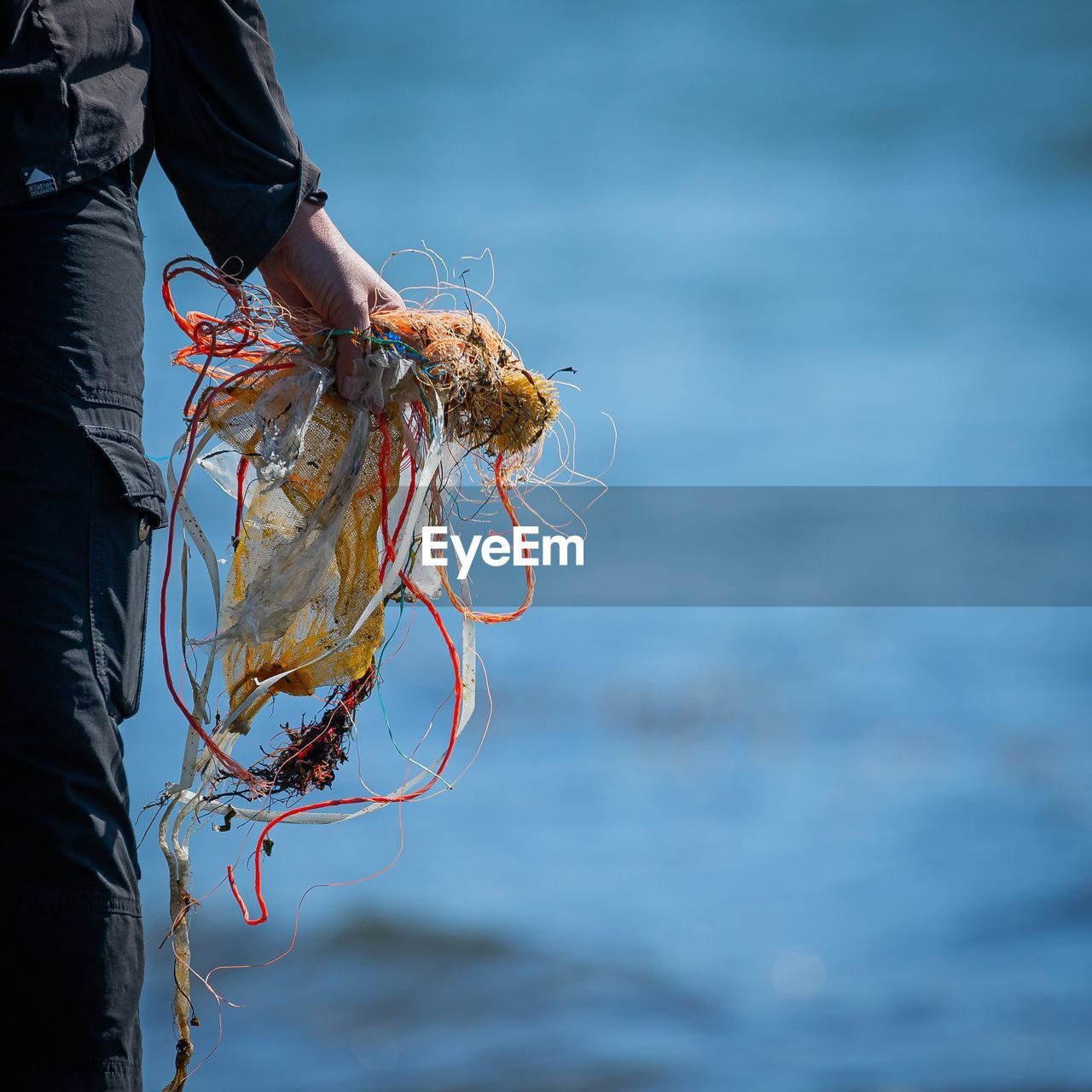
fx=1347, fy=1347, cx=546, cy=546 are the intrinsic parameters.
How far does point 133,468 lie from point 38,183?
26cm

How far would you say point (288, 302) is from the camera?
61.4 inches

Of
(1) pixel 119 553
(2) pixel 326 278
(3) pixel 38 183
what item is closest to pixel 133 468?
(1) pixel 119 553

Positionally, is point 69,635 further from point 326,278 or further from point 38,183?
point 326,278

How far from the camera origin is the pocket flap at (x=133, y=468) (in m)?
1.17

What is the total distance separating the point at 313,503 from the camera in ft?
5.43

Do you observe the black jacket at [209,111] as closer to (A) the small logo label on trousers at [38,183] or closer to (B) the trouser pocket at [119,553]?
(A) the small logo label on trousers at [38,183]

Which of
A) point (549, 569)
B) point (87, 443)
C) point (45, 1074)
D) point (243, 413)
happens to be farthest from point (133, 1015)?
point (549, 569)

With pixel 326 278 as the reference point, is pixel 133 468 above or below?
below

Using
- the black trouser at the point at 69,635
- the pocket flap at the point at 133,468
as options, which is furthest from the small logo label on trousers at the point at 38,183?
the pocket flap at the point at 133,468

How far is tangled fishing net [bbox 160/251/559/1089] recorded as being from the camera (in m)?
1.55

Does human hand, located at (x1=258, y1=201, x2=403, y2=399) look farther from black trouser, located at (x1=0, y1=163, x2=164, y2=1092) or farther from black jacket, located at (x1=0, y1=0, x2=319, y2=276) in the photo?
black trouser, located at (x1=0, y1=163, x2=164, y2=1092)

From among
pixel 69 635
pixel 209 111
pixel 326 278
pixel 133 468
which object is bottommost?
pixel 69 635

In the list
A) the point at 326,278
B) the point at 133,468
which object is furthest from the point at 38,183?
the point at 326,278

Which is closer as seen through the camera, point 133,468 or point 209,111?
point 133,468
